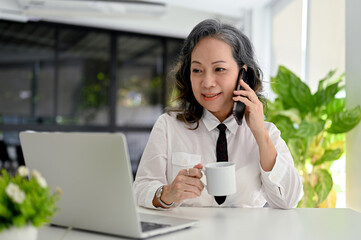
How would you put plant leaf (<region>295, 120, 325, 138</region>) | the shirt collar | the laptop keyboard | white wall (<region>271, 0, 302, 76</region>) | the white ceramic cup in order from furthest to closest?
white wall (<region>271, 0, 302, 76</region>) < plant leaf (<region>295, 120, 325, 138</region>) < the shirt collar < the white ceramic cup < the laptop keyboard

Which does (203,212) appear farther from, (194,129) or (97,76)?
(97,76)

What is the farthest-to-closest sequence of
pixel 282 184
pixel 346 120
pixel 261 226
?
pixel 346 120 → pixel 282 184 → pixel 261 226

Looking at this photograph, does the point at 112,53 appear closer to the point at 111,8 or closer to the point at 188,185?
the point at 111,8

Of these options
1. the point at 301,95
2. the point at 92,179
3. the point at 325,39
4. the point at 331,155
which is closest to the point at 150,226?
the point at 92,179

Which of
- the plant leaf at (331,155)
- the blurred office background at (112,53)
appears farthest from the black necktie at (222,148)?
the blurred office background at (112,53)

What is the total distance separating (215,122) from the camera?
193 cm

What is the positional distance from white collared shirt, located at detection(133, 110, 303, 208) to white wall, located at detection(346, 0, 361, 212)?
95 centimetres

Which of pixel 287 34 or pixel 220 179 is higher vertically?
pixel 287 34

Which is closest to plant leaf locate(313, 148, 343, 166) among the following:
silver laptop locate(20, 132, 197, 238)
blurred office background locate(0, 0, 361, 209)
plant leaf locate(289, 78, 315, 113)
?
plant leaf locate(289, 78, 315, 113)

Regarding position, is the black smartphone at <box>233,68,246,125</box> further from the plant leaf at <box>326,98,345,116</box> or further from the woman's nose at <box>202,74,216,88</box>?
the plant leaf at <box>326,98,345,116</box>

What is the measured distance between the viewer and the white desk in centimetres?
117

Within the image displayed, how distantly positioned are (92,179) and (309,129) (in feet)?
6.87

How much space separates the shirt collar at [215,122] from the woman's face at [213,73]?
67 millimetres

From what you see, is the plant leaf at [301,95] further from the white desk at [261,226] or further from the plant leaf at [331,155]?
the white desk at [261,226]
